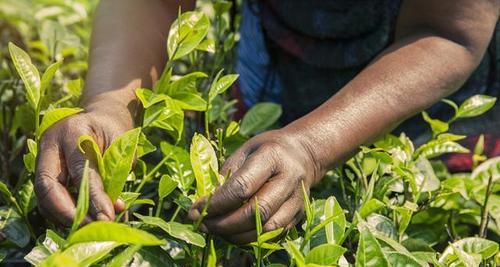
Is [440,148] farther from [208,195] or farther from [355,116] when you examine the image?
[208,195]

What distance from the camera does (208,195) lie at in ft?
3.34

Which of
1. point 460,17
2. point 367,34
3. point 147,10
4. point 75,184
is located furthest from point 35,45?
point 460,17

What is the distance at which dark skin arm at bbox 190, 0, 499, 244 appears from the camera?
103 cm

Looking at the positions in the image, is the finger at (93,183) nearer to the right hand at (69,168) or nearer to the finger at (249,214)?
the right hand at (69,168)

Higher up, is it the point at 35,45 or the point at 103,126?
the point at 103,126

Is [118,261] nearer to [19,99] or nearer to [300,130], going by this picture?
[300,130]

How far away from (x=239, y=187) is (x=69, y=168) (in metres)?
0.24

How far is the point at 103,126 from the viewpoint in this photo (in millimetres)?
1158

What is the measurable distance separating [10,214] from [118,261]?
1.10ft

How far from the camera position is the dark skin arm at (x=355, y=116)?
3.39 ft

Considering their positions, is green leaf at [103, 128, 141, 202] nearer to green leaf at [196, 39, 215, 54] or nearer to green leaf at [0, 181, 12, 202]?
green leaf at [0, 181, 12, 202]

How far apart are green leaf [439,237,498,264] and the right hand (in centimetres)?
47

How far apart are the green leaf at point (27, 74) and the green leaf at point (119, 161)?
6.5 inches

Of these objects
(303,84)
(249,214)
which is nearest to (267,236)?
(249,214)
